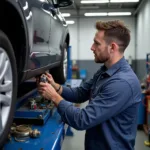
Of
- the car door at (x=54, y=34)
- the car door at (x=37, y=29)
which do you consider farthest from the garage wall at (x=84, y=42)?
the car door at (x=37, y=29)

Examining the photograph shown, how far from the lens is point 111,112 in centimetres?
152

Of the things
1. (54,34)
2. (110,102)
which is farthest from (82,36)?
(110,102)

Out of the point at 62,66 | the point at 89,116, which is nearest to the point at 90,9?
the point at 62,66

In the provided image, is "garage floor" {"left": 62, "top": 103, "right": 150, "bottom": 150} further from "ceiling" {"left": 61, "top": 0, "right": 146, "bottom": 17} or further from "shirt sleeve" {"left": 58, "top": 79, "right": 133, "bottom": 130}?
"ceiling" {"left": 61, "top": 0, "right": 146, "bottom": 17}

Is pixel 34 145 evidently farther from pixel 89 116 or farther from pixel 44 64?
pixel 44 64

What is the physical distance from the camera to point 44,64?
1976 millimetres

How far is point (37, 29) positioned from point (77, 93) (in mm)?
809

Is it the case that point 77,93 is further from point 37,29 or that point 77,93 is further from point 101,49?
point 37,29

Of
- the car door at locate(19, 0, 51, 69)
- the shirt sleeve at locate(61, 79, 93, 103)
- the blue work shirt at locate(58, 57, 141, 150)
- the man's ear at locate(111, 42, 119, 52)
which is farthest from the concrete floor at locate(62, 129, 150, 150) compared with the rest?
the man's ear at locate(111, 42, 119, 52)

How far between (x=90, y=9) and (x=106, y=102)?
984cm

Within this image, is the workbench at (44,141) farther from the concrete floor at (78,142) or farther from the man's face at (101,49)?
the concrete floor at (78,142)

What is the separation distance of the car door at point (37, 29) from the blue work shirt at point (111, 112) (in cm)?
41

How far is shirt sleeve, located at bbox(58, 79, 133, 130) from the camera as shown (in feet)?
4.95

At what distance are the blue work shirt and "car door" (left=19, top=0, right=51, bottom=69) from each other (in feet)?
1.35
